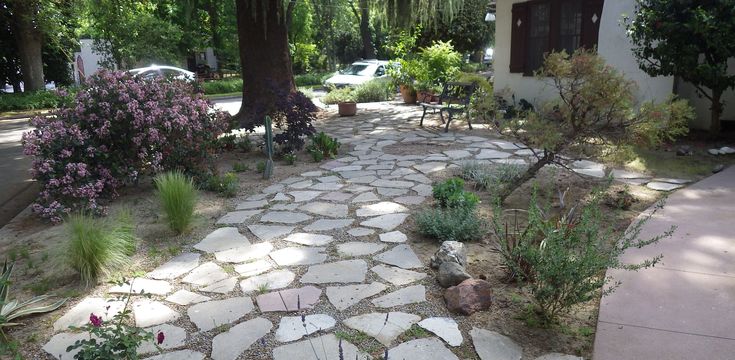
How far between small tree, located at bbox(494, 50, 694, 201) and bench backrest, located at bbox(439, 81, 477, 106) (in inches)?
183

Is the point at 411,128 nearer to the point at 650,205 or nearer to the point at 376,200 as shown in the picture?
the point at 376,200

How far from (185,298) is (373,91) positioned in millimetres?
11809

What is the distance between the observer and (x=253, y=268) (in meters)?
3.34

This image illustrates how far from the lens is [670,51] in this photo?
629 cm

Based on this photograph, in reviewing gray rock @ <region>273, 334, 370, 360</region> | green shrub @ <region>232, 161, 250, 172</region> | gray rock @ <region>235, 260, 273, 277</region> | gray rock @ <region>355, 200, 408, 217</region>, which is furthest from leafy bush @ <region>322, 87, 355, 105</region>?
gray rock @ <region>273, 334, 370, 360</region>

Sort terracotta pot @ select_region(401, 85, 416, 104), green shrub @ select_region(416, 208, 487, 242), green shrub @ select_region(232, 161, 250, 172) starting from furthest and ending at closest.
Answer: terracotta pot @ select_region(401, 85, 416, 104) < green shrub @ select_region(232, 161, 250, 172) < green shrub @ select_region(416, 208, 487, 242)

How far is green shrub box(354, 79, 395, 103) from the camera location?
46.6 ft

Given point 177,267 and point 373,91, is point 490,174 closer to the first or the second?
point 177,267

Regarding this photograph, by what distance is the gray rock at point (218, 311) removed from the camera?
2.67 metres

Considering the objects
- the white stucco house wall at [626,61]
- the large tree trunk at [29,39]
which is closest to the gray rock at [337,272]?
the white stucco house wall at [626,61]

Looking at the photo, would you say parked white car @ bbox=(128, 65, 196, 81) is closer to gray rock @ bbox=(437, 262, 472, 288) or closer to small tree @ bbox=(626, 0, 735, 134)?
gray rock @ bbox=(437, 262, 472, 288)

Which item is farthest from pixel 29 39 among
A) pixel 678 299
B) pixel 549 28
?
pixel 678 299

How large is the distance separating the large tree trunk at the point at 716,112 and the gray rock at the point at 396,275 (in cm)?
568

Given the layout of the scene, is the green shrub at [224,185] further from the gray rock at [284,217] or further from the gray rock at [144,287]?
the gray rock at [144,287]
